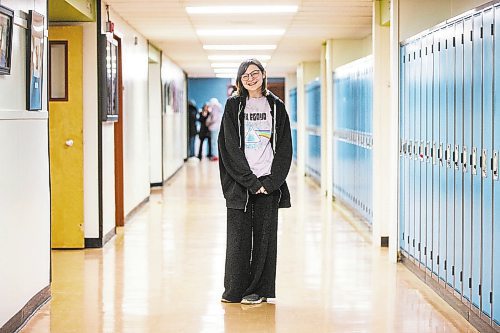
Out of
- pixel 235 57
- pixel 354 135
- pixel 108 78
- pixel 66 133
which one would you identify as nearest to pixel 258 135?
pixel 66 133

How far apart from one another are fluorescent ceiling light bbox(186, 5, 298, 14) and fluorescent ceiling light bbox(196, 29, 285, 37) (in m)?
2.09

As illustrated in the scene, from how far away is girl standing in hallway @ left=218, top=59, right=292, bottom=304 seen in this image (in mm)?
6082

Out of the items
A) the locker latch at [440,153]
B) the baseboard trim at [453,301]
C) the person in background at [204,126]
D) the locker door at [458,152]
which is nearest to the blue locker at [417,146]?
the baseboard trim at [453,301]

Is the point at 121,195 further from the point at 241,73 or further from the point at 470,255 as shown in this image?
the point at 470,255

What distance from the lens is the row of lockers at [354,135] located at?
1035 cm

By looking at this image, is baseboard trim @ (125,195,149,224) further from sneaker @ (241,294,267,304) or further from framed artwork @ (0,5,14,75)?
framed artwork @ (0,5,14,75)

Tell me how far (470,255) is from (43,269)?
2.74 metres

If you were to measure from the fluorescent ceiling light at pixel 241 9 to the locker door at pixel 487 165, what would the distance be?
466 cm

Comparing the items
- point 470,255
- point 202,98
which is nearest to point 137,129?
point 470,255

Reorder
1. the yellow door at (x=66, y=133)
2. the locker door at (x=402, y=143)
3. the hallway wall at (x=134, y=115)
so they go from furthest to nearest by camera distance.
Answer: the hallway wall at (x=134, y=115) < the yellow door at (x=66, y=133) < the locker door at (x=402, y=143)

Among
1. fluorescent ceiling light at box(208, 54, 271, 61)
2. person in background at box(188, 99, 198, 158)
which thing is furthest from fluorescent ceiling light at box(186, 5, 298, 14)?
person in background at box(188, 99, 198, 158)

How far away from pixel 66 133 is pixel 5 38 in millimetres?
3678

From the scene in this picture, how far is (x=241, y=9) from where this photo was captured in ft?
32.7

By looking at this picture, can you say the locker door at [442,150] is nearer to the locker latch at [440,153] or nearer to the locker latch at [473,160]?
the locker latch at [440,153]
